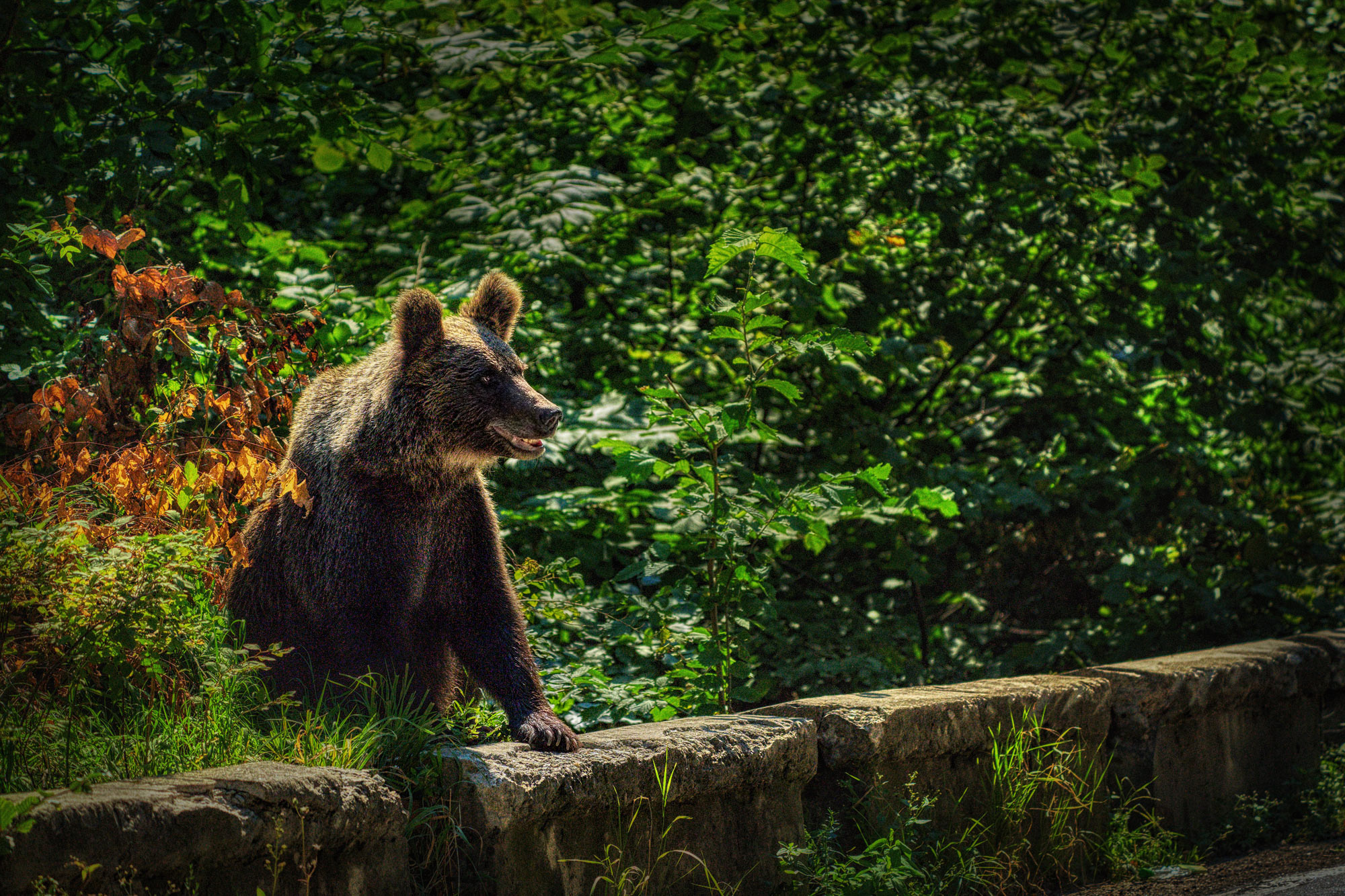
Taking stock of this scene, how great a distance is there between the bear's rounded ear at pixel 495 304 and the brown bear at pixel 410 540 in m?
0.21

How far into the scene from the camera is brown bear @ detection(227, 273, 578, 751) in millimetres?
2783

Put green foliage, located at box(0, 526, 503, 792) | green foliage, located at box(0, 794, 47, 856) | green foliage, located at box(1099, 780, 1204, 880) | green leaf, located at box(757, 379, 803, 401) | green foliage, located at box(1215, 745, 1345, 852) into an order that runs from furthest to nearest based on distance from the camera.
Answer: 1. green foliage, located at box(1215, 745, 1345, 852)
2. green foliage, located at box(1099, 780, 1204, 880)
3. green leaf, located at box(757, 379, 803, 401)
4. green foliage, located at box(0, 526, 503, 792)
5. green foliage, located at box(0, 794, 47, 856)

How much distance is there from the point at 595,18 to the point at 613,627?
117 inches

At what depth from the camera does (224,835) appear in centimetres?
200

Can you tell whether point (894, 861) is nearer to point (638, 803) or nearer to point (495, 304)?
point (638, 803)

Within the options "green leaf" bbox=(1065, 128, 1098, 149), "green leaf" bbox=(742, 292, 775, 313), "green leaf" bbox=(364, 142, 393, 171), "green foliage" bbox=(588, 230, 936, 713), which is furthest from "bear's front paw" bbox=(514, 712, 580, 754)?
"green leaf" bbox=(1065, 128, 1098, 149)

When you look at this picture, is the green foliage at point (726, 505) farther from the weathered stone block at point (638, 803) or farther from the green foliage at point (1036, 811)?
the green foliage at point (1036, 811)

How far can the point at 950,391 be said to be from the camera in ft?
21.3

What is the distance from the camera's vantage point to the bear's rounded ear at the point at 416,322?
294 cm

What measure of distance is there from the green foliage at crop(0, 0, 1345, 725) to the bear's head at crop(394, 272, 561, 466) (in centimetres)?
97

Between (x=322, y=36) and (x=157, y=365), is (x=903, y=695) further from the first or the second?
(x=322, y=36)

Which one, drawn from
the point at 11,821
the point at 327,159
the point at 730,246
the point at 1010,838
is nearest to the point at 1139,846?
the point at 1010,838

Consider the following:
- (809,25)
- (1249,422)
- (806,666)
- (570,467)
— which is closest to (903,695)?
(806,666)

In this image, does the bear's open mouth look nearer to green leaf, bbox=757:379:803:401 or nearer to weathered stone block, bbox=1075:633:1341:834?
green leaf, bbox=757:379:803:401
